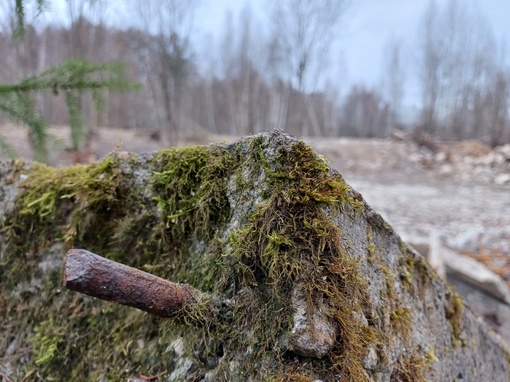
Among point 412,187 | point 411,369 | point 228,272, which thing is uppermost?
point 228,272

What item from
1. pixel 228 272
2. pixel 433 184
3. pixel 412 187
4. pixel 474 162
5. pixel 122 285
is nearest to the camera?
pixel 122 285

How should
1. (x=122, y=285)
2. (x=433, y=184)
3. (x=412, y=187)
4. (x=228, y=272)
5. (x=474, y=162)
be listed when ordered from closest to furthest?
(x=122, y=285), (x=228, y=272), (x=412, y=187), (x=433, y=184), (x=474, y=162)

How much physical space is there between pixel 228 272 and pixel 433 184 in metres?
13.7

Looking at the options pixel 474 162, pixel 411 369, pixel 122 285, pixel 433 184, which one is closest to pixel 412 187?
pixel 433 184

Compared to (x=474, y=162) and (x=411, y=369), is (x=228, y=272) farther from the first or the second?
(x=474, y=162)

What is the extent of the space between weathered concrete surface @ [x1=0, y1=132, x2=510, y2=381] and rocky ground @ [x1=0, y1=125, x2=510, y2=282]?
12.7 inches

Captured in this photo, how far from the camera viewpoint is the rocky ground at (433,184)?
5.94 metres

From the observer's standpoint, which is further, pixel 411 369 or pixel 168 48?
pixel 168 48

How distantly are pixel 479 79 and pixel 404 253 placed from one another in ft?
100

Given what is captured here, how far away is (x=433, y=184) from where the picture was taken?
12.9 meters

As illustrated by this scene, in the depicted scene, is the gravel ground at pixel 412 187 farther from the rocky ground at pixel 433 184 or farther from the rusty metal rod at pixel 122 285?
the rusty metal rod at pixel 122 285

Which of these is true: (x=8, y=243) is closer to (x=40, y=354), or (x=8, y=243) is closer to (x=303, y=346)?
(x=40, y=354)

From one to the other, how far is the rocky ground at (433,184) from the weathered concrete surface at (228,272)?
0.32 m

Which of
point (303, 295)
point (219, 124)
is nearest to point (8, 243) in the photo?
point (303, 295)
